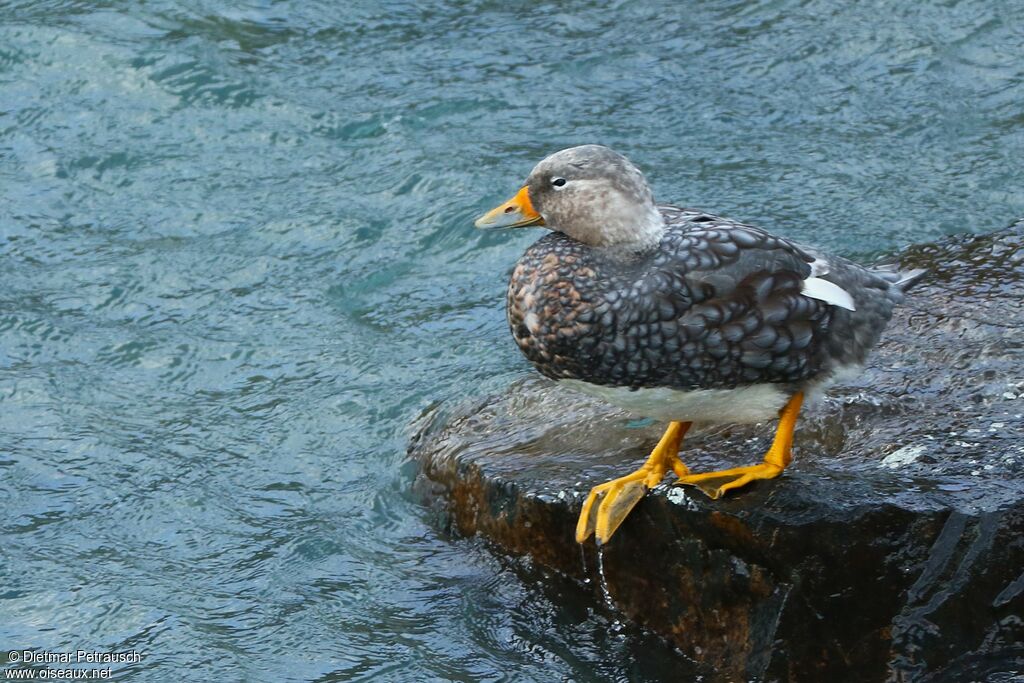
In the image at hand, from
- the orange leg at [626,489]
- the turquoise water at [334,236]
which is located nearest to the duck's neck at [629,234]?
the orange leg at [626,489]

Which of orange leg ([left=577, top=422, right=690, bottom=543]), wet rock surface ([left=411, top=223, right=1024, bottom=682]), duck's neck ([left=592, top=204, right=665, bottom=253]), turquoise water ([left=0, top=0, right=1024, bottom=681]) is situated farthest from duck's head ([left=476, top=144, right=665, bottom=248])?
turquoise water ([left=0, top=0, right=1024, bottom=681])

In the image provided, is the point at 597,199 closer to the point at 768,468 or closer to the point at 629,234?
the point at 629,234

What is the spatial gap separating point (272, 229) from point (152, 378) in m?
1.31

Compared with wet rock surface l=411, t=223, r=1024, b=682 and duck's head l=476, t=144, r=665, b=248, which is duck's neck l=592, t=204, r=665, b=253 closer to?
duck's head l=476, t=144, r=665, b=248

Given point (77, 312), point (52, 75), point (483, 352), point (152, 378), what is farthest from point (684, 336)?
point (52, 75)

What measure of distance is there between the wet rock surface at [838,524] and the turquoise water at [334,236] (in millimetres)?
213

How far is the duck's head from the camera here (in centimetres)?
433

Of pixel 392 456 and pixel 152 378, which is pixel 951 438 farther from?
pixel 152 378

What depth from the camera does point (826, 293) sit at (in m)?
4.30

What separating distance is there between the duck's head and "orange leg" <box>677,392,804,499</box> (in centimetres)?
72

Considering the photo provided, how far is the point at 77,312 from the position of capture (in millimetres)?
6891

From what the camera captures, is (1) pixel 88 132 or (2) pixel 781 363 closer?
(2) pixel 781 363

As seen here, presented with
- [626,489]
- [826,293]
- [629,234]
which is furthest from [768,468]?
[629,234]

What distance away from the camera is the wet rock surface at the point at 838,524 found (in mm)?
4207
